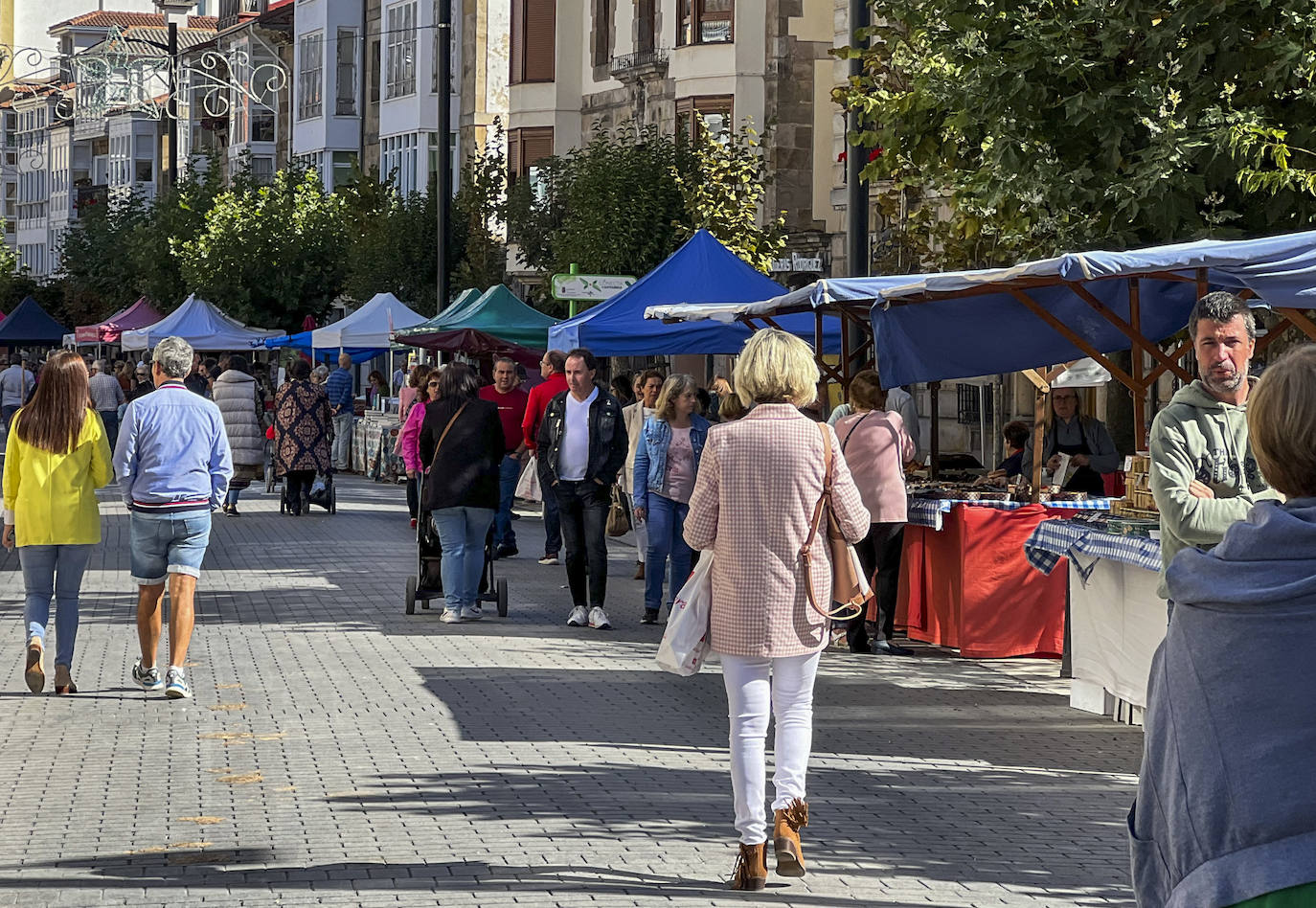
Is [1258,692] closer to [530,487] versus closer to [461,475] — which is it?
[461,475]

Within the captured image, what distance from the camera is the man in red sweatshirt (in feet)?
58.2

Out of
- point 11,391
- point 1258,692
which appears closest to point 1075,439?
point 1258,692

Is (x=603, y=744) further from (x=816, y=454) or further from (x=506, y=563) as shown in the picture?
(x=506, y=563)

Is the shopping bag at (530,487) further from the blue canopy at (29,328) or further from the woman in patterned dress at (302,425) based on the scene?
the blue canopy at (29,328)

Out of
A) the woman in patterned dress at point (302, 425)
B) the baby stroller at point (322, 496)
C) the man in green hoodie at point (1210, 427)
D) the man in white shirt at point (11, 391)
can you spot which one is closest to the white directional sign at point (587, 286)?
the woman in patterned dress at point (302, 425)

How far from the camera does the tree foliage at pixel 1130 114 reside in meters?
14.7

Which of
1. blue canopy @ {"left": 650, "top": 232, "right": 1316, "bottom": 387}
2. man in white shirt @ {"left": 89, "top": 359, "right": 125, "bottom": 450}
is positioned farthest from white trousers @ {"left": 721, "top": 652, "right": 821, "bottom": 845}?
man in white shirt @ {"left": 89, "top": 359, "right": 125, "bottom": 450}

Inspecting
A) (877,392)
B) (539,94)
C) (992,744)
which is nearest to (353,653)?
(877,392)

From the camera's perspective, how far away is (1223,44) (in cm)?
1523

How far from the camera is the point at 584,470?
14281 millimetres

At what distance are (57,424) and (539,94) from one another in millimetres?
35928

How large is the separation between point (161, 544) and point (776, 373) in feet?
16.2

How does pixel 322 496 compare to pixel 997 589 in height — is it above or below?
below

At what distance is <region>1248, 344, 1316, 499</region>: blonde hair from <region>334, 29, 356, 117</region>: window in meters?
62.6
